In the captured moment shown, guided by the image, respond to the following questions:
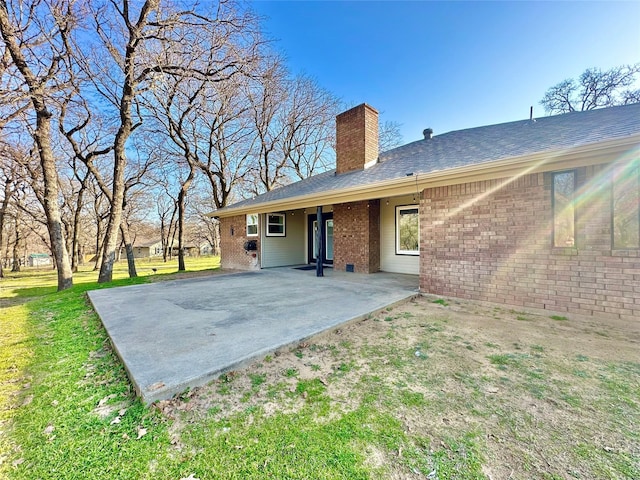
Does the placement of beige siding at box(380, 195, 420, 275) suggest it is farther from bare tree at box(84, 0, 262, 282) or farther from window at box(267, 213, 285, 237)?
bare tree at box(84, 0, 262, 282)

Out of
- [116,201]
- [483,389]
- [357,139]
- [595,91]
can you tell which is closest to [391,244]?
[357,139]

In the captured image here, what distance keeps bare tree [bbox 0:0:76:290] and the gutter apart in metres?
7.77

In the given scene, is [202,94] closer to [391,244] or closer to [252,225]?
[252,225]

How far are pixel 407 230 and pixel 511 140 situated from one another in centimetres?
348

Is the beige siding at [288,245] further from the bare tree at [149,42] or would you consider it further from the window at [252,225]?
the bare tree at [149,42]

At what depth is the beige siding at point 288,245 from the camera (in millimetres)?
10982

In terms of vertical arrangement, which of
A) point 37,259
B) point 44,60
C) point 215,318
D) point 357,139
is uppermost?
point 44,60

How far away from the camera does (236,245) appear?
1203cm

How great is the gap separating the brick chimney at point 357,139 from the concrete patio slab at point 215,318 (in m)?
4.17

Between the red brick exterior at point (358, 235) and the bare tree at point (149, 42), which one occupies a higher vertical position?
the bare tree at point (149, 42)

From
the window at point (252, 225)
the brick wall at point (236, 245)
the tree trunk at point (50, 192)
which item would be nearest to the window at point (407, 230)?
the brick wall at point (236, 245)

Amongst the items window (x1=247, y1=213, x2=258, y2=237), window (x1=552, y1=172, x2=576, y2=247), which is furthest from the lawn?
window (x1=247, y1=213, x2=258, y2=237)

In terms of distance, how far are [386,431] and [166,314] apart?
13.2 feet

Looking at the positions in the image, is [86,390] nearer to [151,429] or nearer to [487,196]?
[151,429]
